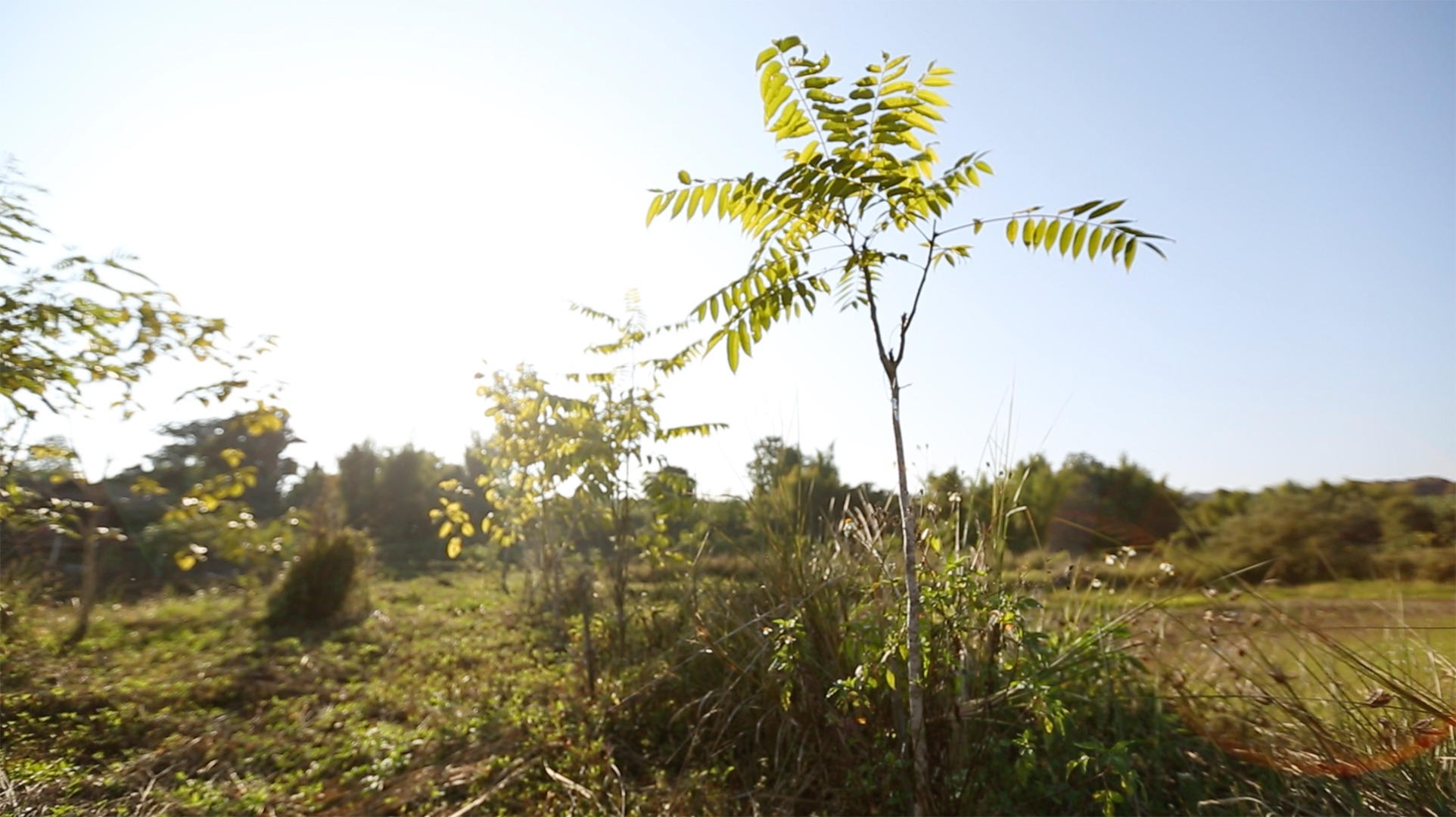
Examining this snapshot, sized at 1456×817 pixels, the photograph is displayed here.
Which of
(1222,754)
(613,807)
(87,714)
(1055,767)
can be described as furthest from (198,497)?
(1222,754)

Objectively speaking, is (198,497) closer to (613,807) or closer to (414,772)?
(414,772)

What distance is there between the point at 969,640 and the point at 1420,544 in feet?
10.6

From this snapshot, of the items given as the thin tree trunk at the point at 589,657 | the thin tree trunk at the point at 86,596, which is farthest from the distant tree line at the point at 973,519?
the thin tree trunk at the point at 589,657

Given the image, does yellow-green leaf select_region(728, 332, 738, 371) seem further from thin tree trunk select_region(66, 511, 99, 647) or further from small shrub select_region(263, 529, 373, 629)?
small shrub select_region(263, 529, 373, 629)

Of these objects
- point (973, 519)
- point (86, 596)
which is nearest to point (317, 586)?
point (86, 596)

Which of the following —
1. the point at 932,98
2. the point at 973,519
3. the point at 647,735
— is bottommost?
the point at 647,735

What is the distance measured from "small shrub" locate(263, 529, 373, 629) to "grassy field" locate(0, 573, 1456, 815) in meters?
1.70

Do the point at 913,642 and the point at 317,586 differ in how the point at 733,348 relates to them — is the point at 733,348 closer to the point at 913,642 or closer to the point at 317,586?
the point at 913,642

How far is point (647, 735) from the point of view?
360 cm

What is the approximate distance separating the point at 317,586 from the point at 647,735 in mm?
4831

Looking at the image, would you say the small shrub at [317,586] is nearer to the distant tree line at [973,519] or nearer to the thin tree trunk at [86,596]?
the distant tree line at [973,519]

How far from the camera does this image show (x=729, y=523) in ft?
14.1

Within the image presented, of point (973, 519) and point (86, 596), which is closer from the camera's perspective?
point (973, 519)

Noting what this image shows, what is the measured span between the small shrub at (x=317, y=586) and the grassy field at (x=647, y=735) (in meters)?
Answer: 1.70
